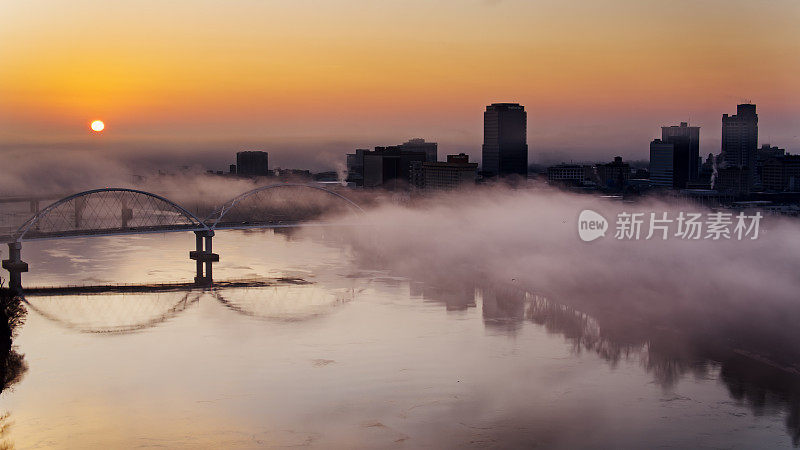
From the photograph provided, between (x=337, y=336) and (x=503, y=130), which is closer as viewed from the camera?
(x=337, y=336)

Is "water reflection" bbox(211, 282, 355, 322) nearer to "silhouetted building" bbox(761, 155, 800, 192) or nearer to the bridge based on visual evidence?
the bridge

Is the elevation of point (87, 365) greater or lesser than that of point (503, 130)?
lesser

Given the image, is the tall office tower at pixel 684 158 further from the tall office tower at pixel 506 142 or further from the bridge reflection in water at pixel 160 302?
the bridge reflection in water at pixel 160 302

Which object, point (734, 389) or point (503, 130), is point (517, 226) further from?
point (503, 130)

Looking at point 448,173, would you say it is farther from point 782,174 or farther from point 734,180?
point 782,174

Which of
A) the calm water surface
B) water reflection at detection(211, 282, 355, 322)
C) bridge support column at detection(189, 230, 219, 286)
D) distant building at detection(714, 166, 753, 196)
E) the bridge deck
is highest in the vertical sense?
distant building at detection(714, 166, 753, 196)

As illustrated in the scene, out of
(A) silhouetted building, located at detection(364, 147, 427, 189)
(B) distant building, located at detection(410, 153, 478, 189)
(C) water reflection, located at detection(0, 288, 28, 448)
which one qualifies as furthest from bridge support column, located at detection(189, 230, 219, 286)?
(A) silhouetted building, located at detection(364, 147, 427, 189)

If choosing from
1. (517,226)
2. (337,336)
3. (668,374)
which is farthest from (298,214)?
(668,374)
